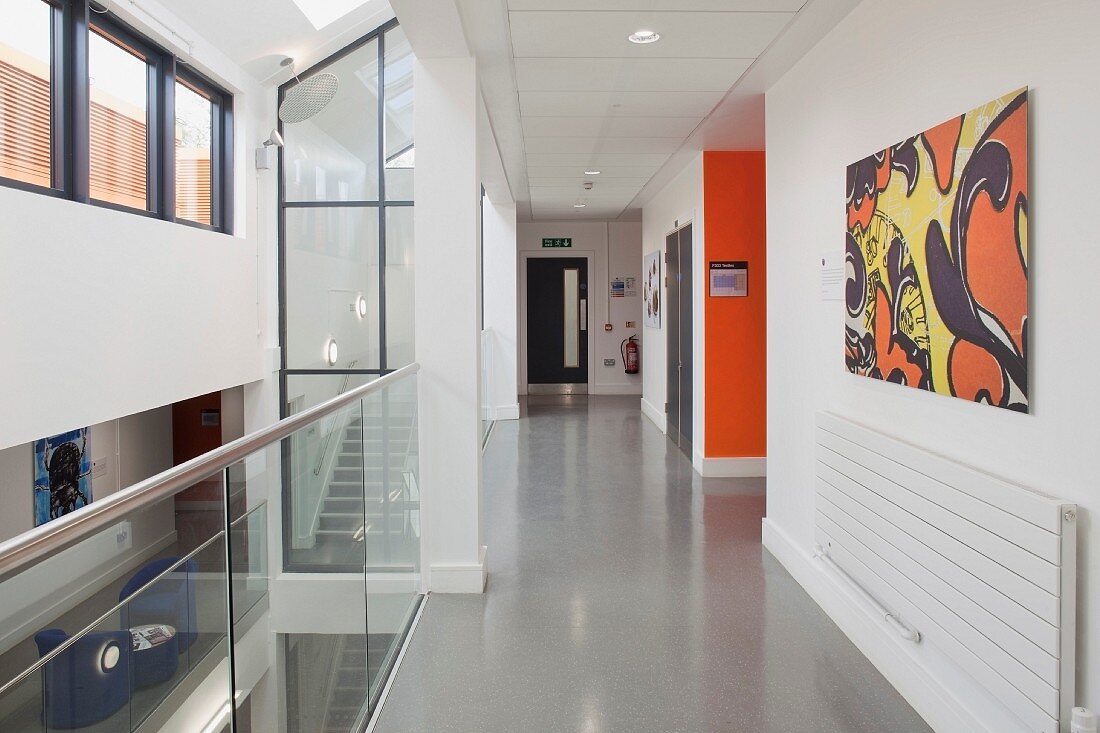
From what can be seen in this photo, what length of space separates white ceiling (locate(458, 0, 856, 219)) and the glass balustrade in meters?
1.89

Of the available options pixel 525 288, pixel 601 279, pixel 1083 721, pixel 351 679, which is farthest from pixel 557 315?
pixel 1083 721

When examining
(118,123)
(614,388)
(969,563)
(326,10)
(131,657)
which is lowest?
(614,388)

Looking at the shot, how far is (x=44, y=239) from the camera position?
4.31 meters

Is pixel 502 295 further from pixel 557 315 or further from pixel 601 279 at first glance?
pixel 601 279

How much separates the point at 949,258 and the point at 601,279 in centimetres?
1058

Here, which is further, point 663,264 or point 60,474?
point 663,264

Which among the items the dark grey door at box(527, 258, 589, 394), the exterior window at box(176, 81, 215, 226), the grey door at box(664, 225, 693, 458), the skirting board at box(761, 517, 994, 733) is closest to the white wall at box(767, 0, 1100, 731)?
the skirting board at box(761, 517, 994, 733)

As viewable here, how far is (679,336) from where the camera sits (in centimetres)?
796

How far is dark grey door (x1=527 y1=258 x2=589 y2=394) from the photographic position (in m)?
13.1

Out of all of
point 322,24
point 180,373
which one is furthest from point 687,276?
point 180,373

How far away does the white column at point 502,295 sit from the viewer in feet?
33.3

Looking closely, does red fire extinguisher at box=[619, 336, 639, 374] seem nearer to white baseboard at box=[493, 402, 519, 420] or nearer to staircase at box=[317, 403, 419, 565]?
white baseboard at box=[493, 402, 519, 420]

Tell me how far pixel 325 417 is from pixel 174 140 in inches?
194

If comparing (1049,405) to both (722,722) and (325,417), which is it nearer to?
(722,722)
